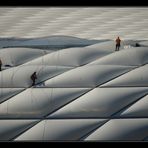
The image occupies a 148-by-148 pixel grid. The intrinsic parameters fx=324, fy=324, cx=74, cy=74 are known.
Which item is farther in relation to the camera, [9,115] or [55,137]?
[9,115]

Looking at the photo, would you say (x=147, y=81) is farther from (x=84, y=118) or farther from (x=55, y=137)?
(x=55, y=137)

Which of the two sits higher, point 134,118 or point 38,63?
point 38,63

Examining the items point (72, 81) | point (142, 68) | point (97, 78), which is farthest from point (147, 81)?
point (72, 81)

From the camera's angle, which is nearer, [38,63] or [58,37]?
[38,63]

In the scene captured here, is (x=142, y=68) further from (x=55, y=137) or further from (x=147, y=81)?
(x=55, y=137)

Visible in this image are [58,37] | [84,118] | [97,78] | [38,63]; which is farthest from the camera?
[58,37]
